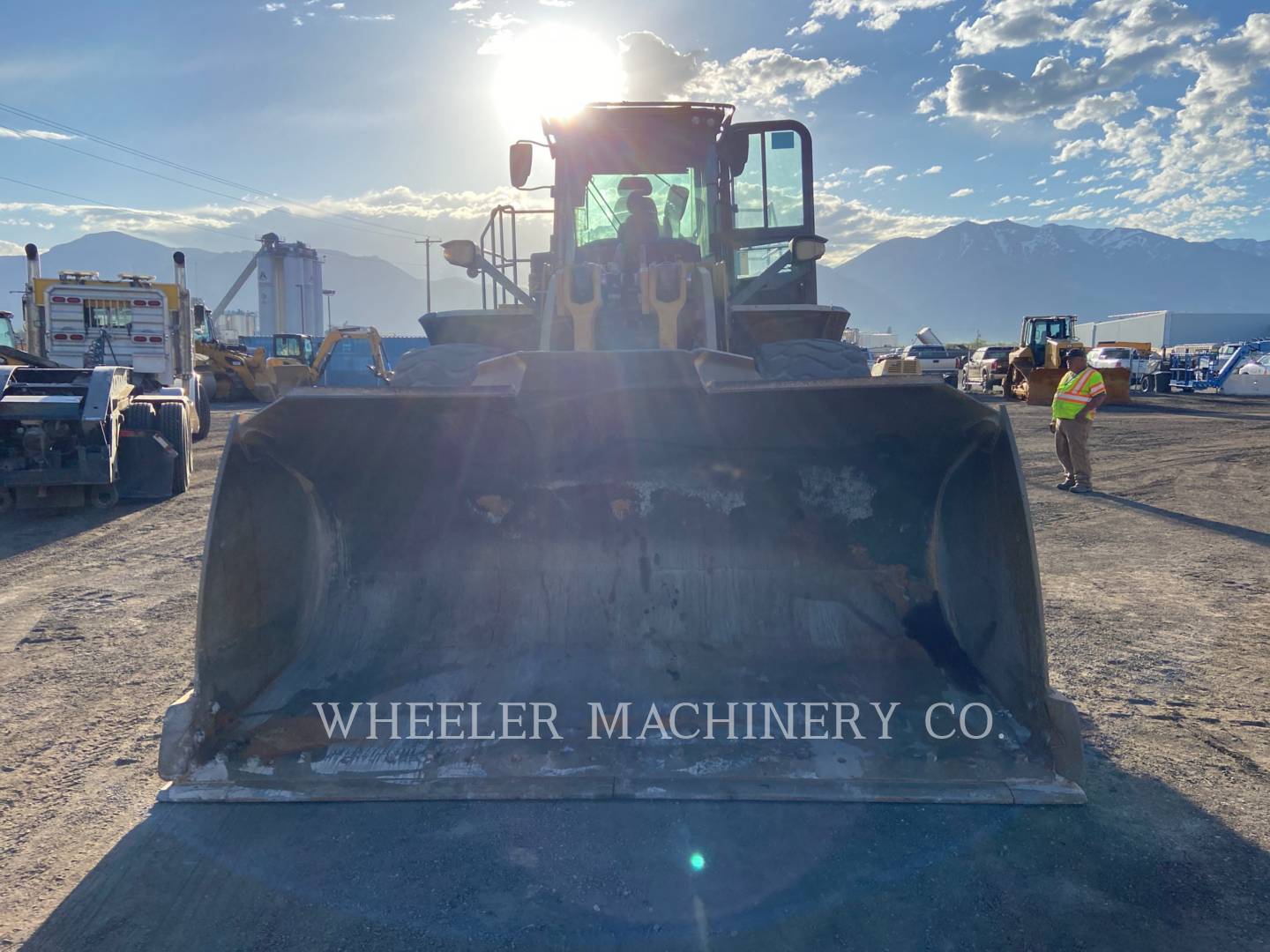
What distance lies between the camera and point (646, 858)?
104 inches

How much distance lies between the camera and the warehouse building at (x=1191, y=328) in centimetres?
7106

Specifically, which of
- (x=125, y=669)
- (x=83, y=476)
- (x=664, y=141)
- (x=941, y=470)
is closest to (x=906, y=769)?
(x=941, y=470)

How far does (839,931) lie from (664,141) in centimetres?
471

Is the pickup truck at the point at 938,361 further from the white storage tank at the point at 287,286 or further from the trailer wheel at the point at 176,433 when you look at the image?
the white storage tank at the point at 287,286

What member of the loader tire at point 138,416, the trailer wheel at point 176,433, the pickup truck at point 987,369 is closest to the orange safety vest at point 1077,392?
the trailer wheel at point 176,433

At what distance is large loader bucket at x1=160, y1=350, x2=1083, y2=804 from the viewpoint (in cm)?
287

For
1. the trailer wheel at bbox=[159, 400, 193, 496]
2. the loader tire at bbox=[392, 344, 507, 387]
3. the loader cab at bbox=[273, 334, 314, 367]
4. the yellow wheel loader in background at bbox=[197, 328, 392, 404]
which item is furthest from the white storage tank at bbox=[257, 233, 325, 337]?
the loader tire at bbox=[392, 344, 507, 387]

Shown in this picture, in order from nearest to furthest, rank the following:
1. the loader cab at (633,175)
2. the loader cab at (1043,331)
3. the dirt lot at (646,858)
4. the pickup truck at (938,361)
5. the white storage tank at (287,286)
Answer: the dirt lot at (646,858)
the loader cab at (633,175)
the loader cab at (1043,331)
the pickup truck at (938,361)
the white storage tank at (287,286)

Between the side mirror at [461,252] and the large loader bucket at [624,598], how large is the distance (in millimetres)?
1985

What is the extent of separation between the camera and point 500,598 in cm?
362

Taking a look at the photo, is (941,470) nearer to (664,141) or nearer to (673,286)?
(673,286)

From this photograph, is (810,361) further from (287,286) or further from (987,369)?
(287,286)

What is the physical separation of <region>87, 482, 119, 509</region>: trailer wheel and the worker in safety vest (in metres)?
10.4

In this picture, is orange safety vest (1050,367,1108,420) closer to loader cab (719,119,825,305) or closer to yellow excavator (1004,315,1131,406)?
loader cab (719,119,825,305)
